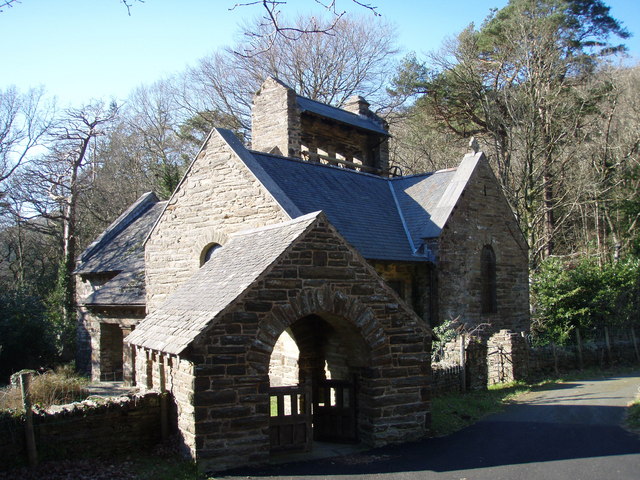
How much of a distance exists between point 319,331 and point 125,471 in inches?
173

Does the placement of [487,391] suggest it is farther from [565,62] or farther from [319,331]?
[565,62]

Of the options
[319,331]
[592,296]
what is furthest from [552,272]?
[319,331]

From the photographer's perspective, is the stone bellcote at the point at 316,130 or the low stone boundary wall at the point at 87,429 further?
the stone bellcote at the point at 316,130

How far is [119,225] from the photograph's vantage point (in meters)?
25.0

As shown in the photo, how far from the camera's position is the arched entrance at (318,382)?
9695 millimetres

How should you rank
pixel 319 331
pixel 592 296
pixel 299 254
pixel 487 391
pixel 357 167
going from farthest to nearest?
1. pixel 357 167
2. pixel 592 296
3. pixel 487 391
4. pixel 319 331
5. pixel 299 254

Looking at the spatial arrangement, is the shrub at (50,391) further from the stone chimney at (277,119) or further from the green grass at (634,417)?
the green grass at (634,417)

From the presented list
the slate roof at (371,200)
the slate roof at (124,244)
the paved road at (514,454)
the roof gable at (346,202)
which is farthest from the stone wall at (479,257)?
the slate roof at (124,244)

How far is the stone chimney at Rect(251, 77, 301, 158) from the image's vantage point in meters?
21.1

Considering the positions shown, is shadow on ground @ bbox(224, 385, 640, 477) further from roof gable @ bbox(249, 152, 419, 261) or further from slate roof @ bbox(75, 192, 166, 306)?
slate roof @ bbox(75, 192, 166, 306)

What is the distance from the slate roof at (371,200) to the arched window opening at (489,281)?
2.36 meters

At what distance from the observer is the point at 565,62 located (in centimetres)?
2744

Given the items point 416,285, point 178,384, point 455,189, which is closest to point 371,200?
point 455,189

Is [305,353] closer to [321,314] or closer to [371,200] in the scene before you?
[321,314]
